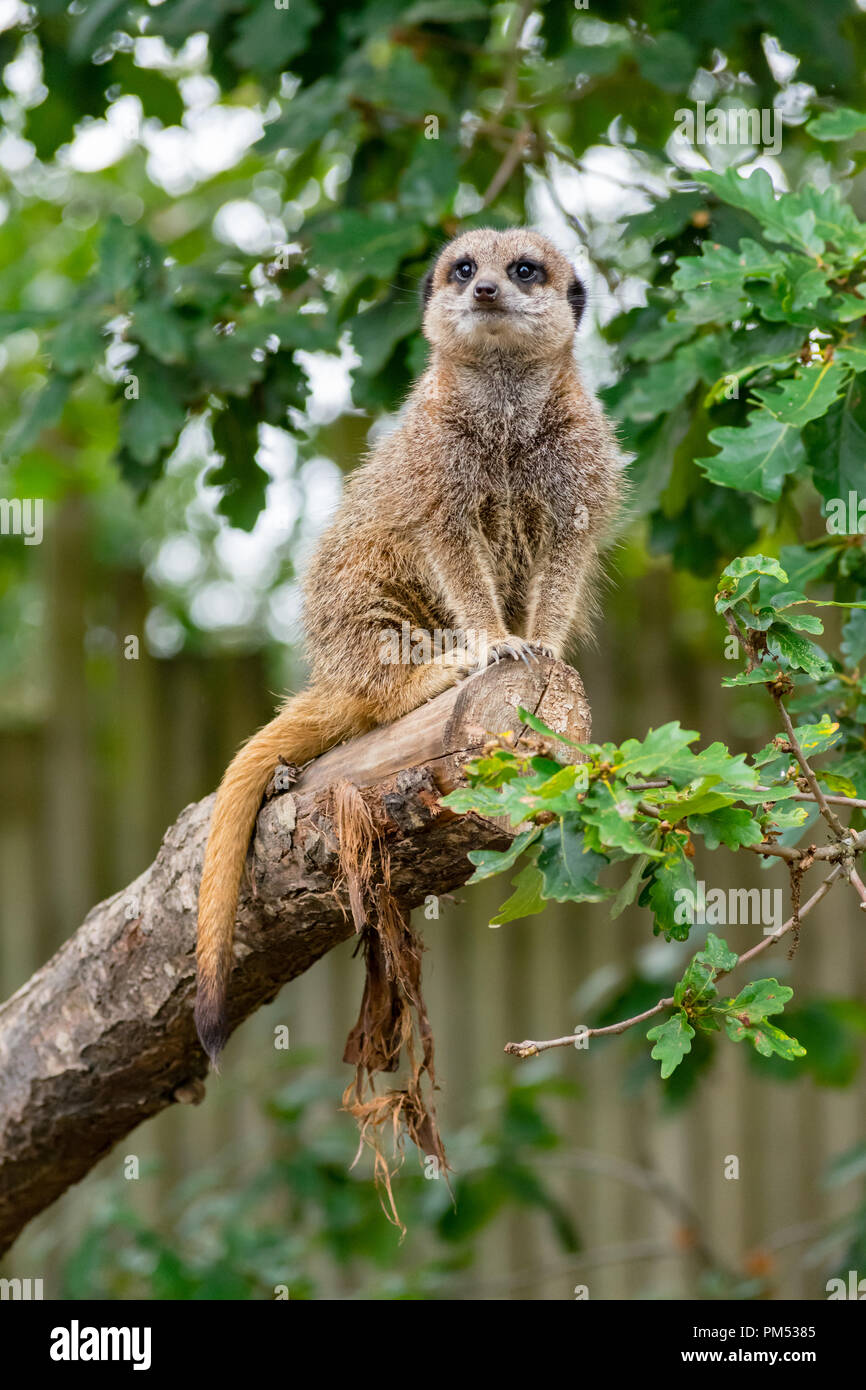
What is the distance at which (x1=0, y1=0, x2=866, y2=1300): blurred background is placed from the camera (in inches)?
137

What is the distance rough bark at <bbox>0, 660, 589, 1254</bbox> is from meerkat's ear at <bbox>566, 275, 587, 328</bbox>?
1.48 meters

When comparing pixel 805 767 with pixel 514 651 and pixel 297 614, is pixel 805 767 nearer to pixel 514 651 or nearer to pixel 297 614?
pixel 514 651

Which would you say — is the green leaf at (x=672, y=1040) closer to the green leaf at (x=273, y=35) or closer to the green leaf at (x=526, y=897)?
the green leaf at (x=526, y=897)

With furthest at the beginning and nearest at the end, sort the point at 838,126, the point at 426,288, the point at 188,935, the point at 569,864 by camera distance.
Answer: the point at 426,288
the point at 188,935
the point at 838,126
the point at 569,864

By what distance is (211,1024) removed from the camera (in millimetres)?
2566

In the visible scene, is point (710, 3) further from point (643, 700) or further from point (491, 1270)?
point (491, 1270)

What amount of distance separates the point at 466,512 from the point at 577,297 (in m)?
0.90

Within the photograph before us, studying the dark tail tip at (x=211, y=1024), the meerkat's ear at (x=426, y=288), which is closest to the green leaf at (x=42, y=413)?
the meerkat's ear at (x=426, y=288)

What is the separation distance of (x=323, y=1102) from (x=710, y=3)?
418cm

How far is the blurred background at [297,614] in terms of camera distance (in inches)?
137

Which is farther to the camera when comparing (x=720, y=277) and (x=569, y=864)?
(x=720, y=277)

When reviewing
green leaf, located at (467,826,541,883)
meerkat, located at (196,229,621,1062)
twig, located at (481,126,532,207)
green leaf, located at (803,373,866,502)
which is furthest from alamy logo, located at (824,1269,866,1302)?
twig, located at (481,126,532,207)

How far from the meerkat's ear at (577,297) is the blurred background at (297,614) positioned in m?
0.14

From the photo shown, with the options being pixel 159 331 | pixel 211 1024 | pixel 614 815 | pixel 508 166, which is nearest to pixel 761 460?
pixel 614 815
